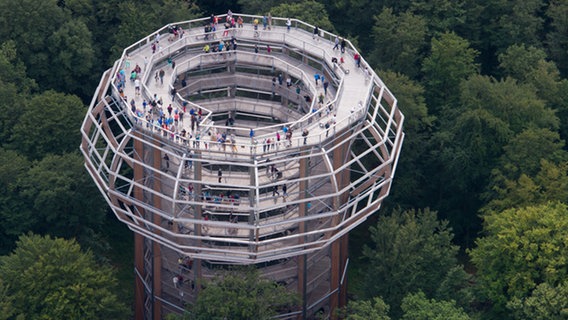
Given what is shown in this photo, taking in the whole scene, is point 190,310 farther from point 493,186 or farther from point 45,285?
point 493,186

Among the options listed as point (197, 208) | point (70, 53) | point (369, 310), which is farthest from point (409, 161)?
point (70, 53)

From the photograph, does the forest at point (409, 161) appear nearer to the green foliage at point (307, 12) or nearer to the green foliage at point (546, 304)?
the green foliage at point (546, 304)

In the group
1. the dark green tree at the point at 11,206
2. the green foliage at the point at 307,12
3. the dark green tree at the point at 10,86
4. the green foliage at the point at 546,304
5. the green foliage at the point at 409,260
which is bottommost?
the green foliage at the point at 546,304

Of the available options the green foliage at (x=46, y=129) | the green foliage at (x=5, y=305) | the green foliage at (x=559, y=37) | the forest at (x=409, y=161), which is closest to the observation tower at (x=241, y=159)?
the green foliage at (x=46, y=129)

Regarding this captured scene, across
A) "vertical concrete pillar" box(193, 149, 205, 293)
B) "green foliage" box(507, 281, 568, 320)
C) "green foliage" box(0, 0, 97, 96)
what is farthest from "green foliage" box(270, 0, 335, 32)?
"green foliage" box(507, 281, 568, 320)

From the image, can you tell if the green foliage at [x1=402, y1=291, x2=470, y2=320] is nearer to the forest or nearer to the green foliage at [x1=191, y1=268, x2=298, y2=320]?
the forest

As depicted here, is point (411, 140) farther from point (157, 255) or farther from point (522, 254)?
point (157, 255)
